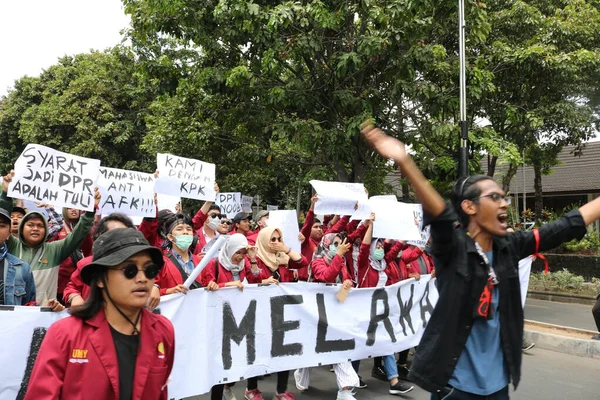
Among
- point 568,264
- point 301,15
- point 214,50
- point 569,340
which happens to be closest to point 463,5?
point 301,15

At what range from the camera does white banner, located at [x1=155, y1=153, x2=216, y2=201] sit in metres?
6.12

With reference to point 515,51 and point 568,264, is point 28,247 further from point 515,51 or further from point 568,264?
point 568,264

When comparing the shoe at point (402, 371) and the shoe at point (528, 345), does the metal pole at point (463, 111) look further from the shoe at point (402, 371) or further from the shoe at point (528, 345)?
the shoe at point (402, 371)

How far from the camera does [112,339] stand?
6.88 ft

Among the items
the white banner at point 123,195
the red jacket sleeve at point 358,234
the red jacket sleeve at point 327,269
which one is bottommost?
the red jacket sleeve at point 327,269

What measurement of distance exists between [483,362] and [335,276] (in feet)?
10.7

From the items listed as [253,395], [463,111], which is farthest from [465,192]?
[463,111]

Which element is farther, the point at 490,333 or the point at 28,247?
the point at 28,247

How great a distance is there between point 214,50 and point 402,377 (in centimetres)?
756

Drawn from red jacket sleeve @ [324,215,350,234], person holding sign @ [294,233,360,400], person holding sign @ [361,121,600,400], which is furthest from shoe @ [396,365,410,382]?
person holding sign @ [361,121,600,400]

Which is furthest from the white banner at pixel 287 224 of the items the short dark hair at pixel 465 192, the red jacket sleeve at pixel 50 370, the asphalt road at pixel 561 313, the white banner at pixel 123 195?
the asphalt road at pixel 561 313

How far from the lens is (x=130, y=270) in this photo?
2.17 m

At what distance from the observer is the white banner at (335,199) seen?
6199 mm

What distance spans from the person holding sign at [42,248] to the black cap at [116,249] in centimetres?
230
